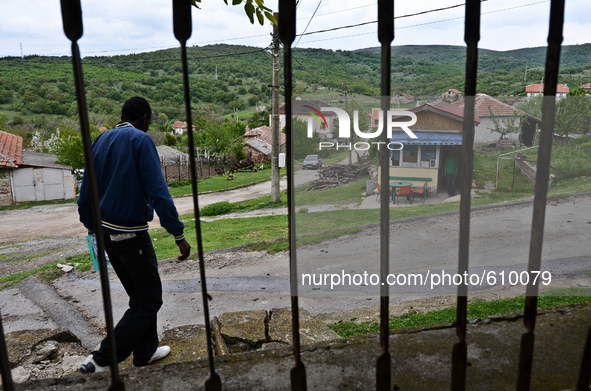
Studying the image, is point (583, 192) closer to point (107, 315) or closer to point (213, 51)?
point (107, 315)

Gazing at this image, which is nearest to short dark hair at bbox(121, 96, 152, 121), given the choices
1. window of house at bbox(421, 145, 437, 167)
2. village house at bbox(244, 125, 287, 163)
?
window of house at bbox(421, 145, 437, 167)

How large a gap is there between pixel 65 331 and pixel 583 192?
13589 millimetres

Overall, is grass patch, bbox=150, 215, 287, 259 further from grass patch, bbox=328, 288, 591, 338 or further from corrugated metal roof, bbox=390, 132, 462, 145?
grass patch, bbox=328, 288, 591, 338

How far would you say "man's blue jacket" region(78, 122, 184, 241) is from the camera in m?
2.44

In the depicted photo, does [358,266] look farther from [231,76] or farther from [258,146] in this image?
[231,76]

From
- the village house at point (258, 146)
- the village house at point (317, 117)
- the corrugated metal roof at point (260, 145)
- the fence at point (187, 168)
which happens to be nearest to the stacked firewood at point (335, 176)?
the village house at point (317, 117)

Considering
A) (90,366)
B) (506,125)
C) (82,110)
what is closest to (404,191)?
(506,125)

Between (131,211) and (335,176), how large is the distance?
1037 centimetres

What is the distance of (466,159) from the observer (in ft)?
2.43

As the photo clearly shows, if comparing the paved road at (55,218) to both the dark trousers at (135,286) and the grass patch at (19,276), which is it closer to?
the grass patch at (19,276)

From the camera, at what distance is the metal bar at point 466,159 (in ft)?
2.33

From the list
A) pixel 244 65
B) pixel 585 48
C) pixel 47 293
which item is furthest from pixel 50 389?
pixel 244 65

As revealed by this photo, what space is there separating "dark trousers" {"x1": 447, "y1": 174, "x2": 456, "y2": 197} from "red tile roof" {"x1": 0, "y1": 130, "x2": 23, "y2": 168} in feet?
70.0

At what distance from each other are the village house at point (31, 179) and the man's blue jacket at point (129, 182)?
22.8 m
